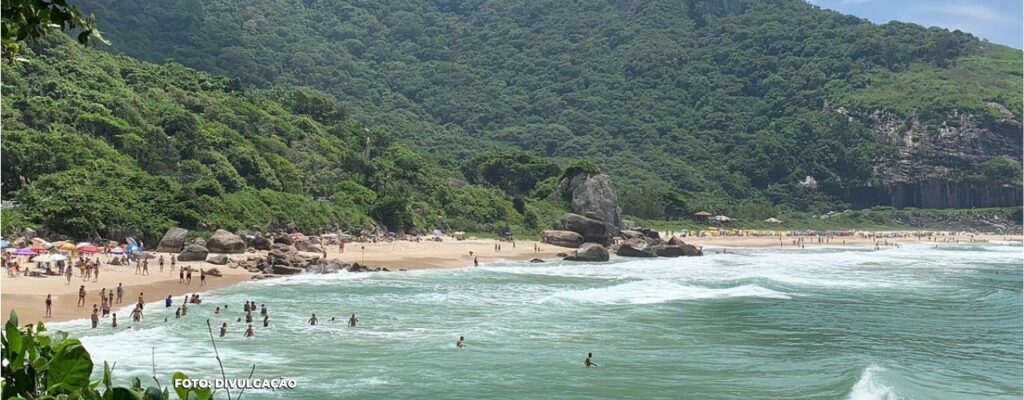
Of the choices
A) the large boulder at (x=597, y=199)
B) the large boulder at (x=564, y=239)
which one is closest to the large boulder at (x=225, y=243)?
the large boulder at (x=564, y=239)

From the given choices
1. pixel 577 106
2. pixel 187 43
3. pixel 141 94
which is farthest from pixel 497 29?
pixel 141 94

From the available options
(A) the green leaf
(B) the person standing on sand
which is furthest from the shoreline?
(A) the green leaf

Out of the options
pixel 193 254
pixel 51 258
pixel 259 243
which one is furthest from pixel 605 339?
pixel 259 243

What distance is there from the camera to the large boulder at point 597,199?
79.3 m

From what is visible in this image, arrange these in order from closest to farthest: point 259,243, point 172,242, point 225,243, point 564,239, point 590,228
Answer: point 172,242 < point 225,243 < point 259,243 < point 564,239 < point 590,228

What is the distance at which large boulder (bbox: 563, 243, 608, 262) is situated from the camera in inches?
2274

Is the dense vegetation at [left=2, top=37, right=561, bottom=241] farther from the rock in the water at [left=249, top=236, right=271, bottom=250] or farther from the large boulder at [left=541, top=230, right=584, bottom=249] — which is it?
the large boulder at [left=541, top=230, right=584, bottom=249]

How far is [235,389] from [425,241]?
4631 centimetres

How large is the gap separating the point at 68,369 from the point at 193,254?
41.1m

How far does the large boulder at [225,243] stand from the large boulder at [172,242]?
4.47 ft

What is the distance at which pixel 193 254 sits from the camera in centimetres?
4184

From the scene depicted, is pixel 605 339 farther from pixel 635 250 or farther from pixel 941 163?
pixel 941 163

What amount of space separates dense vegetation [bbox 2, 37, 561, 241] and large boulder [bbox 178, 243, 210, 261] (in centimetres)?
458

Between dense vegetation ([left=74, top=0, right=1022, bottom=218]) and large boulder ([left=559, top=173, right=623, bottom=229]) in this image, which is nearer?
large boulder ([left=559, top=173, right=623, bottom=229])
